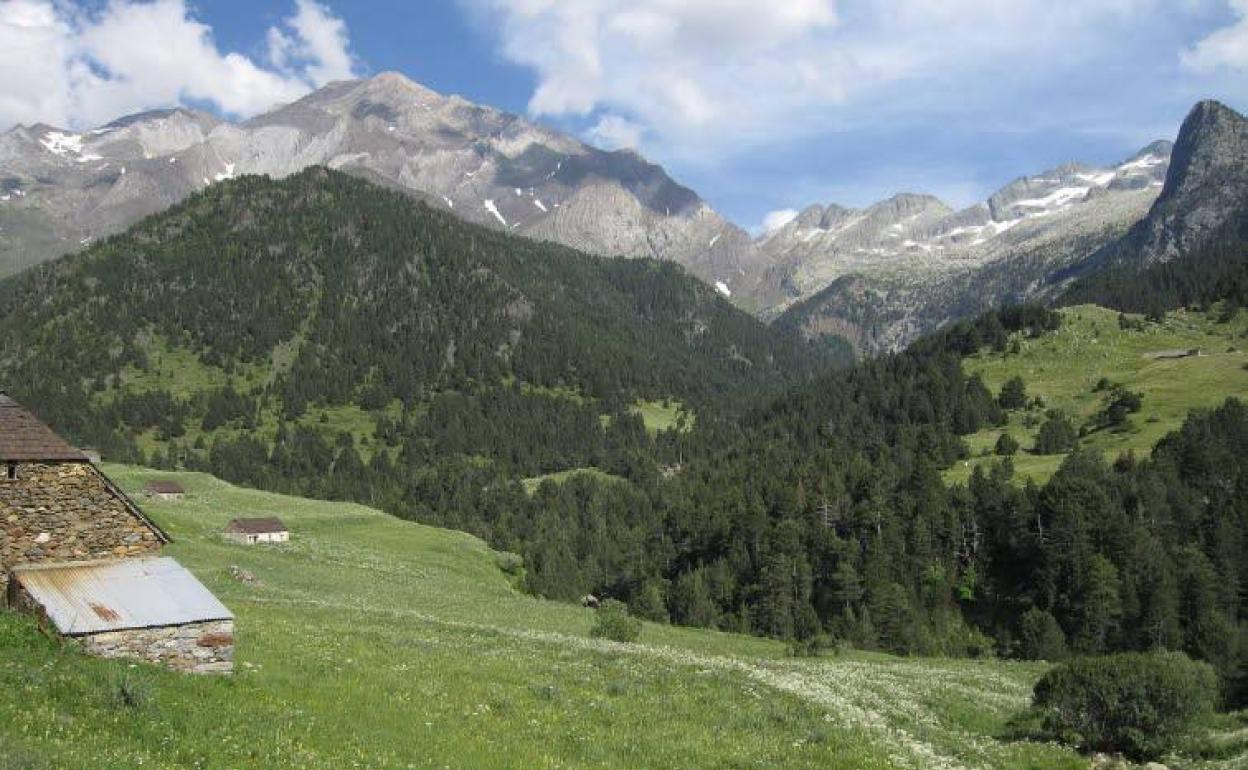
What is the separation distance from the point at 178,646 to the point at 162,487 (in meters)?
83.6

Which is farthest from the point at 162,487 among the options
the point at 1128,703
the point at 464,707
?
the point at 1128,703

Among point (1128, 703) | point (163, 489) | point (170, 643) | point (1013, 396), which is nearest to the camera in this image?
point (170, 643)

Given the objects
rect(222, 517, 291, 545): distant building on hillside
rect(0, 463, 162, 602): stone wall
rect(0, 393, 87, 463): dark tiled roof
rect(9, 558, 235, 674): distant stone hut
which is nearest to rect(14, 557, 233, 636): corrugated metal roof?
rect(9, 558, 235, 674): distant stone hut

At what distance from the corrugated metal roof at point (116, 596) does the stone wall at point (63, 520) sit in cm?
49

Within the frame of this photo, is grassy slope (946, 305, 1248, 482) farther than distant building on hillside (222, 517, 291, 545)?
Yes

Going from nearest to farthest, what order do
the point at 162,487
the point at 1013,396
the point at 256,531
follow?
1. the point at 256,531
2. the point at 162,487
3. the point at 1013,396

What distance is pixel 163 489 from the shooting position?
91.4 meters

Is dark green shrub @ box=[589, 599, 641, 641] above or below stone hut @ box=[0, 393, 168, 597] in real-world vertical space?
below

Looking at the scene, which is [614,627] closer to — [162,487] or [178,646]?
[178,646]

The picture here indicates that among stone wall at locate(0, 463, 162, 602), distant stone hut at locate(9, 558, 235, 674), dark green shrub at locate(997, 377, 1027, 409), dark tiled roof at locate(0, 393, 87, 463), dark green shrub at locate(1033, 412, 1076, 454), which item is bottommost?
distant stone hut at locate(9, 558, 235, 674)

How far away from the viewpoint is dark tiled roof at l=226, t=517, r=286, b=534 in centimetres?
7456

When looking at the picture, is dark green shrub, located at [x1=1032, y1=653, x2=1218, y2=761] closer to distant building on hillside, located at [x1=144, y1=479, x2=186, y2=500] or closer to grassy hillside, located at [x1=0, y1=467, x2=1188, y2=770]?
grassy hillside, located at [x1=0, y1=467, x2=1188, y2=770]

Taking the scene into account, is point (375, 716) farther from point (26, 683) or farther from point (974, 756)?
point (974, 756)

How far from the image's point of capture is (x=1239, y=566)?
8369 cm
